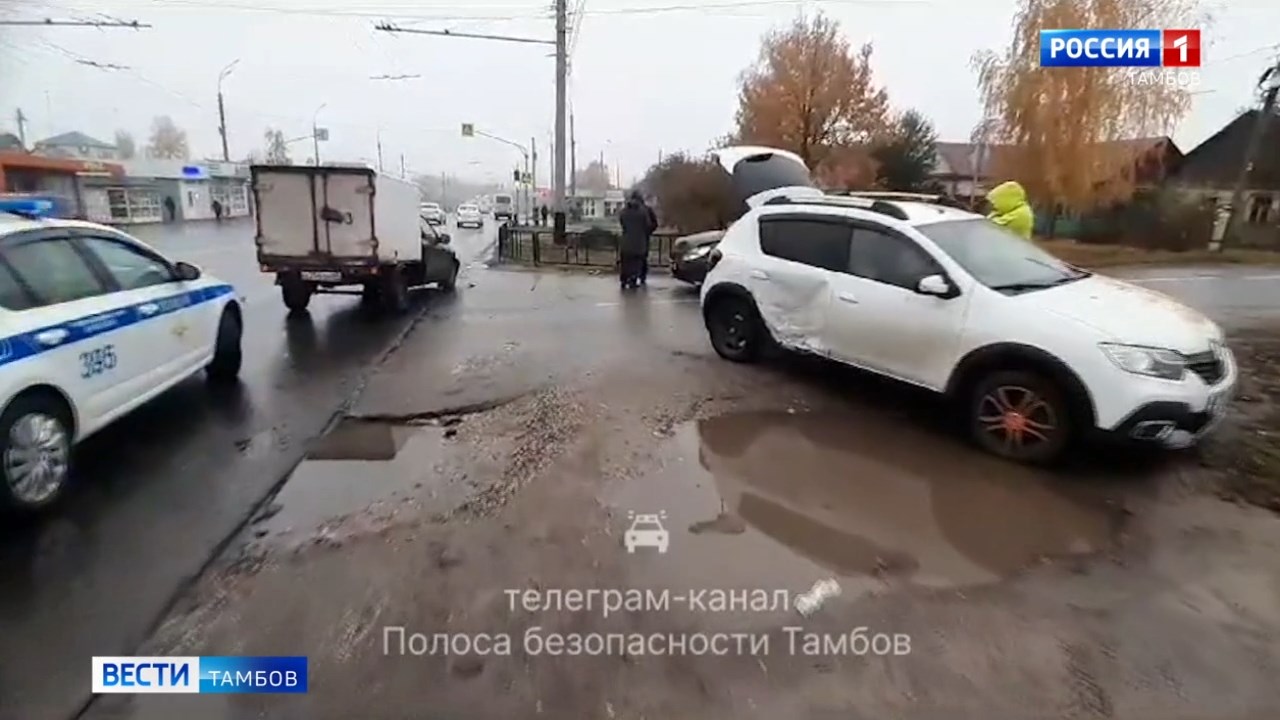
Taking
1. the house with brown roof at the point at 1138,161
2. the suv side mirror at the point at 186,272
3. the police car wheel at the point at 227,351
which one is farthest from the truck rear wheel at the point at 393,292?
the house with brown roof at the point at 1138,161

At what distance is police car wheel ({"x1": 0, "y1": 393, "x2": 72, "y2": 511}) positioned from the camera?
3604 mm

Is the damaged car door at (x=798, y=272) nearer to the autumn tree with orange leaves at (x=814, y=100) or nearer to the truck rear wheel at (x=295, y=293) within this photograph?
the truck rear wheel at (x=295, y=293)

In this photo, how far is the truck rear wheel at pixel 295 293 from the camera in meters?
10.2

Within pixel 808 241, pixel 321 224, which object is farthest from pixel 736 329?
pixel 321 224

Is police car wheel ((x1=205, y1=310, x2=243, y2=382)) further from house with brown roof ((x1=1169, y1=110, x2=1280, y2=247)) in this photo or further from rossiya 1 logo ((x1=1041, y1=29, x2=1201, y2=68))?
house with brown roof ((x1=1169, y1=110, x2=1280, y2=247))

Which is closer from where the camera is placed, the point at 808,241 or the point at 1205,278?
the point at 808,241

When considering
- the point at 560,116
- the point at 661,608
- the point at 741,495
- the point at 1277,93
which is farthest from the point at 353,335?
the point at 1277,93

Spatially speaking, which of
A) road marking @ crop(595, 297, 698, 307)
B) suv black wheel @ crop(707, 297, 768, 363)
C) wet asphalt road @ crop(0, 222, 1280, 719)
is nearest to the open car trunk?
road marking @ crop(595, 297, 698, 307)

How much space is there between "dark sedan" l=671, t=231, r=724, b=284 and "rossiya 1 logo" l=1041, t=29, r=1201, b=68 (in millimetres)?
13452

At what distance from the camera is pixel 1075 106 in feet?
68.6

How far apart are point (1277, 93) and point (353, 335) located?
104ft

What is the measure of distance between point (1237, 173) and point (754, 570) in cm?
4496

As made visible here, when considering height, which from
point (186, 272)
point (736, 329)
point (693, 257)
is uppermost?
point (186, 272)

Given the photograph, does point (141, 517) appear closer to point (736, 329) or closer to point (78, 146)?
point (736, 329)
